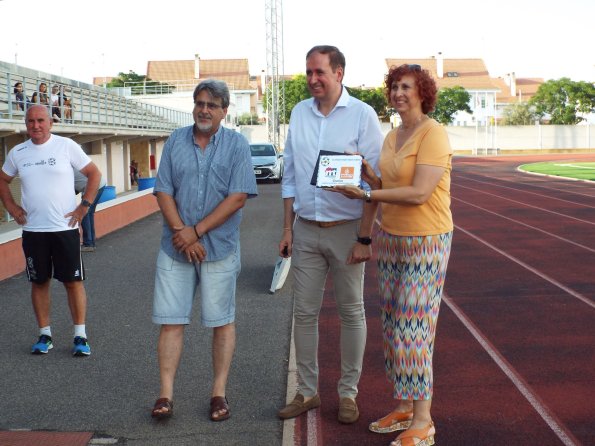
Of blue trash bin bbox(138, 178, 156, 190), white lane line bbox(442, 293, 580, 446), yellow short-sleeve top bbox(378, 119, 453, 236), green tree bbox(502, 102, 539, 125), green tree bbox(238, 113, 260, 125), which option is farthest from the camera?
green tree bbox(238, 113, 260, 125)

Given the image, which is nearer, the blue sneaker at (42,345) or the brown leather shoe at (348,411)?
the brown leather shoe at (348,411)

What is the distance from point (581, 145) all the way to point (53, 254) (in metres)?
76.1

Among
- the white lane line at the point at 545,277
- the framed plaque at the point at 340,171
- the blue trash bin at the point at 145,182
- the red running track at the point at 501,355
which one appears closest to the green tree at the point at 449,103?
the blue trash bin at the point at 145,182

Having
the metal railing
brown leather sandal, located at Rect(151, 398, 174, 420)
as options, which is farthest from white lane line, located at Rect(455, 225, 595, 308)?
the metal railing

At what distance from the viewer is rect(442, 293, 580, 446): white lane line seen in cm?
Answer: 470

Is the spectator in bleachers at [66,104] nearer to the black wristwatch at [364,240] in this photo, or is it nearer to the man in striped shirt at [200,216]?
the man in striped shirt at [200,216]

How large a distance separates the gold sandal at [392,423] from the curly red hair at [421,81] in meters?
1.66

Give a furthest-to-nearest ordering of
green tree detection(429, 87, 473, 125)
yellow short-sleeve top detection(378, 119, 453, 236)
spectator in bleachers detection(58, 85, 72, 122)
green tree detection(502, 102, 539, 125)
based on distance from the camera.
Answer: green tree detection(502, 102, 539, 125) < green tree detection(429, 87, 473, 125) < spectator in bleachers detection(58, 85, 72, 122) < yellow short-sleeve top detection(378, 119, 453, 236)

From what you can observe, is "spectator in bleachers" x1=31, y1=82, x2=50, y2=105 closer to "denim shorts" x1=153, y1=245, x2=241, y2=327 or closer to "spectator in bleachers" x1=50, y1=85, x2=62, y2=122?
"spectator in bleachers" x1=50, y1=85, x2=62, y2=122

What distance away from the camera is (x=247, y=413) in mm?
5070

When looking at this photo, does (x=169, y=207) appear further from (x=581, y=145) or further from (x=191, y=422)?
(x=581, y=145)

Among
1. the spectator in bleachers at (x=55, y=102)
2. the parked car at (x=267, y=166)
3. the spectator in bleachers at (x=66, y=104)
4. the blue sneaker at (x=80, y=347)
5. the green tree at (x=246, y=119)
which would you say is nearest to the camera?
the blue sneaker at (x=80, y=347)

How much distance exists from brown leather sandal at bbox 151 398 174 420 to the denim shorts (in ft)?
1.45

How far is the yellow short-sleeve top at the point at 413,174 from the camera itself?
4.36 meters
